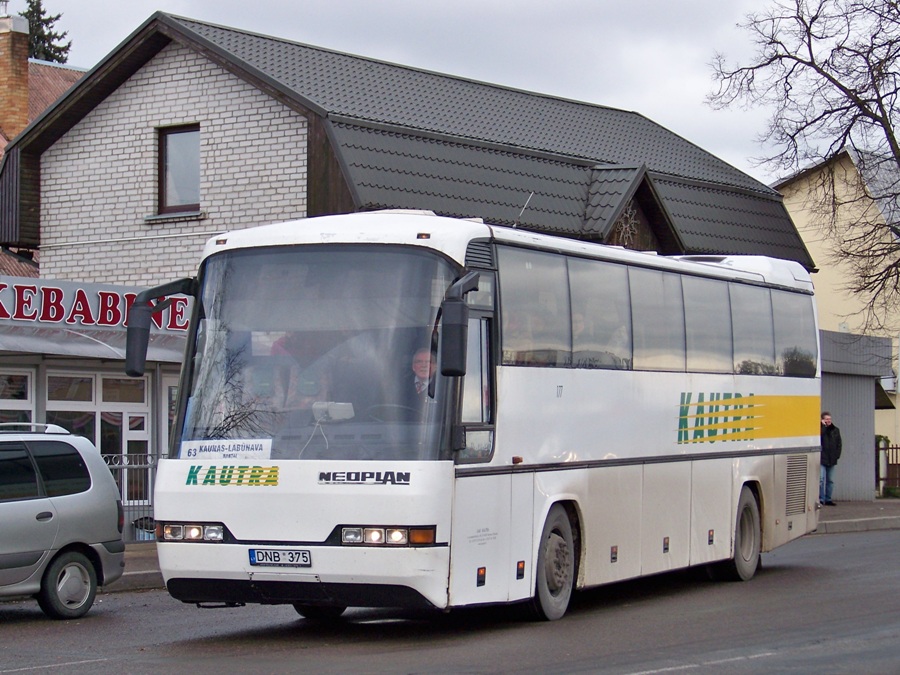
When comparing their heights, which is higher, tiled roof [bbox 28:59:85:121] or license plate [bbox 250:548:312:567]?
tiled roof [bbox 28:59:85:121]

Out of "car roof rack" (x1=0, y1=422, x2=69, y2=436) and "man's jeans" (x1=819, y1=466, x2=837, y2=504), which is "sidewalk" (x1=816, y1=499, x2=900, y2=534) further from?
"car roof rack" (x1=0, y1=422, x2=69, y2=436)

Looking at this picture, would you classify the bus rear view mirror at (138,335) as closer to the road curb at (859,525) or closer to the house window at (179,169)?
the house window at (179,169)

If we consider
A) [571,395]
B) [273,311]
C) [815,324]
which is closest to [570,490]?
[571,395]

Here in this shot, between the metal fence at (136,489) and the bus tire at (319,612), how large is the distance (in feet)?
25.6

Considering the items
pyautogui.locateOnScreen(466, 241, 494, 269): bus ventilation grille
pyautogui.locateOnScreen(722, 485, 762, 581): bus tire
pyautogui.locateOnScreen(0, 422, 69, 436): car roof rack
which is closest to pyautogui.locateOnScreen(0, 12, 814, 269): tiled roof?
pyautogui.locateOnScreen(722, 485, 762, 581): bus tire

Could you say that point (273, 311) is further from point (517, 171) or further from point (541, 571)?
point (517, 171)

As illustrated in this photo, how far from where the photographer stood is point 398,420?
10.8 m

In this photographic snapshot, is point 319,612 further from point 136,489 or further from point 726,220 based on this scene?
point 726,220

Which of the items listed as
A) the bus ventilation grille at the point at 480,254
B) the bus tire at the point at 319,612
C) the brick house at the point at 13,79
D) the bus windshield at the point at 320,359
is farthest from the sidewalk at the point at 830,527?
the brick house at the point at 13,79

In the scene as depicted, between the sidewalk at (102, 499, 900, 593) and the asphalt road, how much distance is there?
0.70m

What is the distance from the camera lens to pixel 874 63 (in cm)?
3219

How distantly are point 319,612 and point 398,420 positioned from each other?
9.78 ft

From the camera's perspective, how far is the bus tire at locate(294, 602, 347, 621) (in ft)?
42.4

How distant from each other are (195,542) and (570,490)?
3.38 meters
